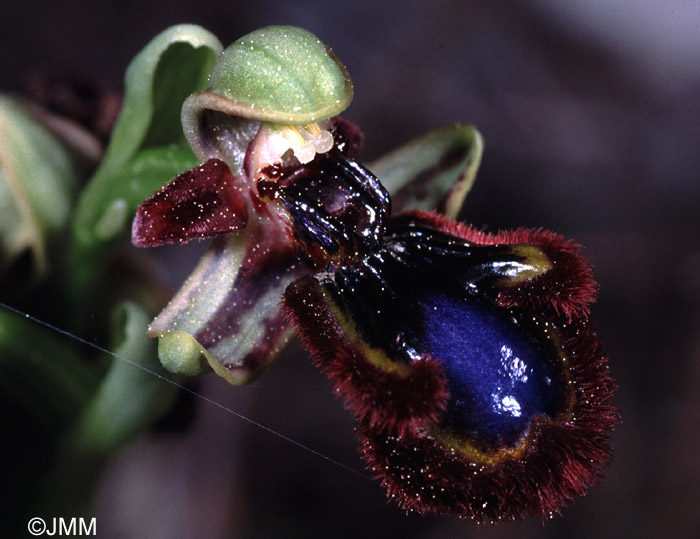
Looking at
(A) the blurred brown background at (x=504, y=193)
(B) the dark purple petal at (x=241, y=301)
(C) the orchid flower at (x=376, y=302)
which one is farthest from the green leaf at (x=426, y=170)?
(A) the blurred brown background at (x=504, y=193)

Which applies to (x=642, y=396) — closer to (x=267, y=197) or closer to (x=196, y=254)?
(x=196, y=254)

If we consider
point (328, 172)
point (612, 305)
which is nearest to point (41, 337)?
point (328, 172)

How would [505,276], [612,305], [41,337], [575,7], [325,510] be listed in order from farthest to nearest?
[575,7], [612,305], [325,510], [41,337], [505,276]

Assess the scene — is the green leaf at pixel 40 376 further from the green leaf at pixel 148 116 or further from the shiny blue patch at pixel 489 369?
the shiny blue patch at pixel 489 369

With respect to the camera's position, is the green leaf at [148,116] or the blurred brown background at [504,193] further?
the blurred brown background at [504,193]

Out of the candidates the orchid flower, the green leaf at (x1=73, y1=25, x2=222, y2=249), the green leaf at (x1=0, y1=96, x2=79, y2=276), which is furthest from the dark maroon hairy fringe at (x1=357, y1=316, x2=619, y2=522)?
the green leaf at (x1=0, y1=96, x2=79, y2=276)

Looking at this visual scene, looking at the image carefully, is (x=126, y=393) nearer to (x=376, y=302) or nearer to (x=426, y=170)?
(x=376, y=302)
